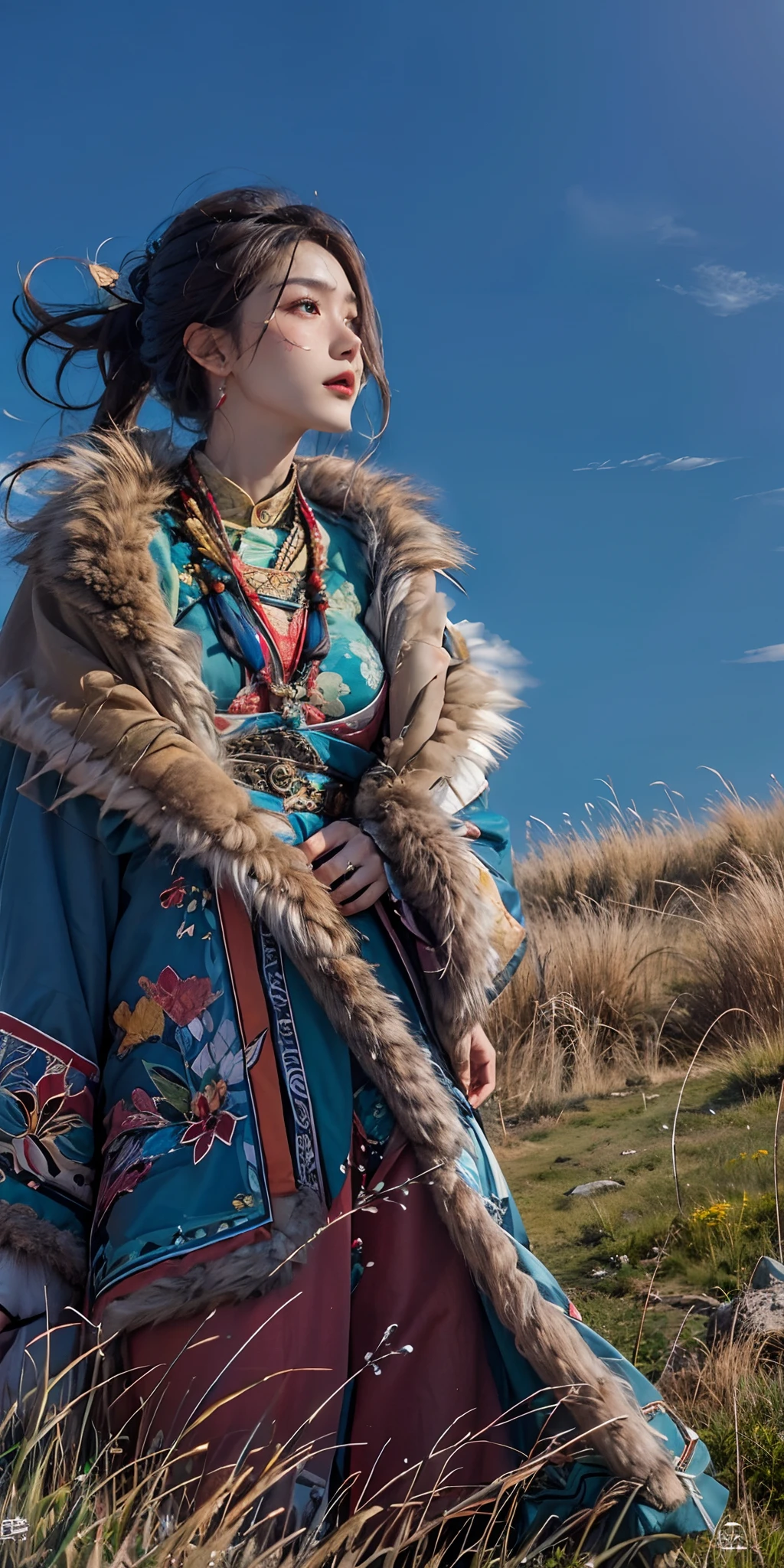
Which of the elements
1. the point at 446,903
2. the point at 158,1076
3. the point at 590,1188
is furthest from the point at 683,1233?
the point at 158,1076

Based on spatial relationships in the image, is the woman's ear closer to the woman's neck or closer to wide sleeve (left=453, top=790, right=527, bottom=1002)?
the woman's neck

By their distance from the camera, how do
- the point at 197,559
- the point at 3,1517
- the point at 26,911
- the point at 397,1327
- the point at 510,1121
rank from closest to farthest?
1. the point at 3,1517
2. the point at 397,1327
3. the point at 26,911
4. the point at 197,559
5. the point at 510,1121

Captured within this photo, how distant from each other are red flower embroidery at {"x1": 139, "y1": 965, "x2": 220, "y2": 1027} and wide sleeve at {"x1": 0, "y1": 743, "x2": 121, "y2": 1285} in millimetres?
144

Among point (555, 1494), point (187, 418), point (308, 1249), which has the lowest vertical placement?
point (555, 1494)

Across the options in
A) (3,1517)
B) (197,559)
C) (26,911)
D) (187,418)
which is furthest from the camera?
(187,418)

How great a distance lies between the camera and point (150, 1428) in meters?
1.92

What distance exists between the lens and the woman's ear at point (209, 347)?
8.64ft

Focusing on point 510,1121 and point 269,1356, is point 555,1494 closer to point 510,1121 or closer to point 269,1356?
point 269,1356

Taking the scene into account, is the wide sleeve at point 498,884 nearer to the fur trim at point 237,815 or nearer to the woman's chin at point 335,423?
the fur trim at point 237,815

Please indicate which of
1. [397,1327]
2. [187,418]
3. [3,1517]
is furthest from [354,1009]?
[187,418]

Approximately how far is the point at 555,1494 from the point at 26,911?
1327mm

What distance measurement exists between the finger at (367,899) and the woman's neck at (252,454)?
92 centimetres

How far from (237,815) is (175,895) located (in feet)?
0.61

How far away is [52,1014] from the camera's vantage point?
2.15 m
